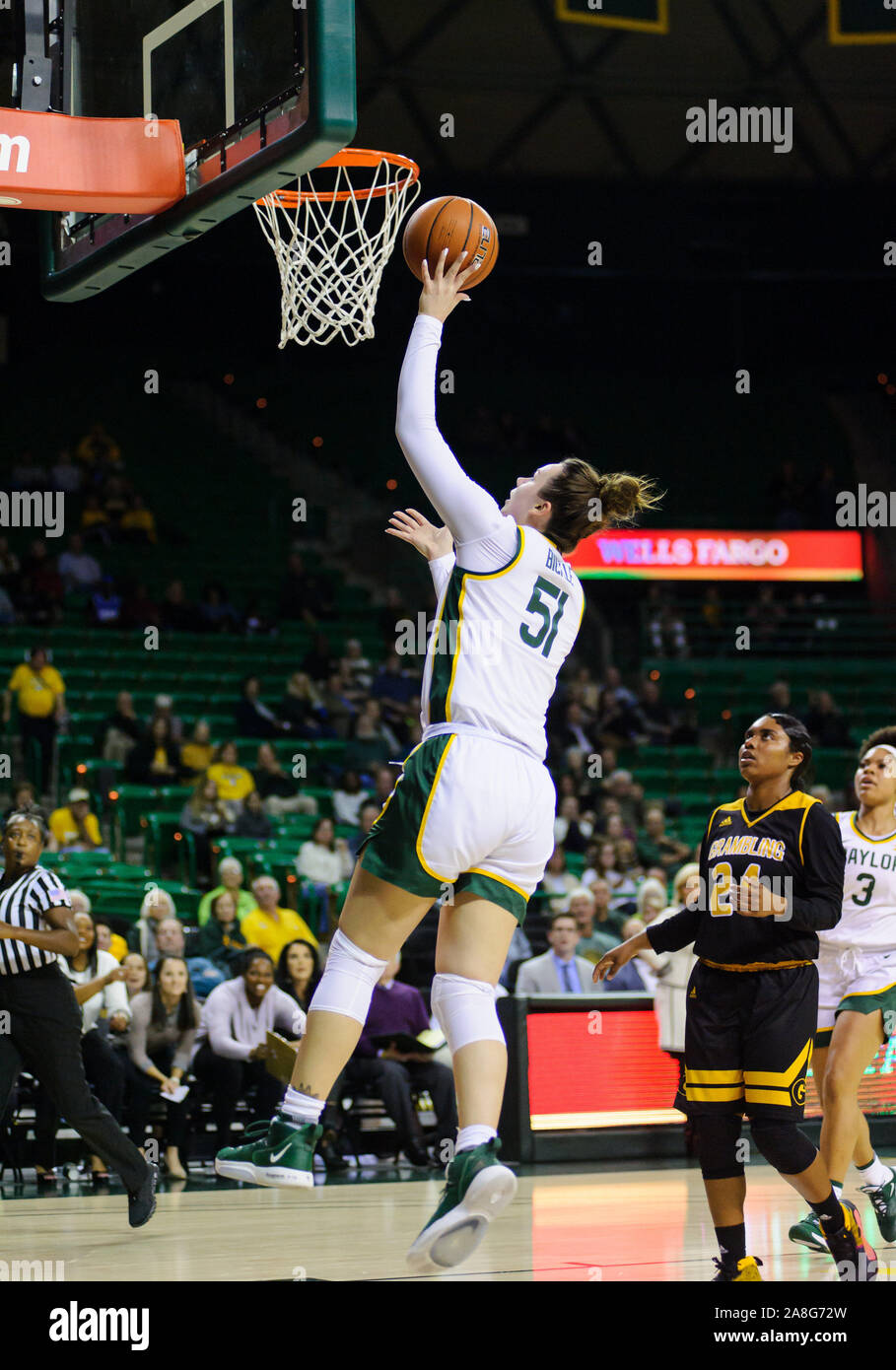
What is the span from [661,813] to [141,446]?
1104 centimetres

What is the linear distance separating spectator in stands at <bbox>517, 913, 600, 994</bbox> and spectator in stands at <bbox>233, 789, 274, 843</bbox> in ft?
12.4

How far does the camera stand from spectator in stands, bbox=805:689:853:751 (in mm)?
19594

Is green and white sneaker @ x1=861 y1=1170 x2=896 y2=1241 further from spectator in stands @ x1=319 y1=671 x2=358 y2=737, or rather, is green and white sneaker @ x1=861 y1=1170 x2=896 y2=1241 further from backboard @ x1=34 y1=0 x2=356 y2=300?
spectator in stands @ x1=319 y1=671 x2=358 y2=737


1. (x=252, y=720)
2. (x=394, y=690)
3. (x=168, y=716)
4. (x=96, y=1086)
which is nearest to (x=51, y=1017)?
(x=96, y=1086)

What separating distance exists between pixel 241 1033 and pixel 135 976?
86 centimetres

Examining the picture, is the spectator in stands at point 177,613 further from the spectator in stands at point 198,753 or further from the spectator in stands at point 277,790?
the spectator in stands at point 277,790

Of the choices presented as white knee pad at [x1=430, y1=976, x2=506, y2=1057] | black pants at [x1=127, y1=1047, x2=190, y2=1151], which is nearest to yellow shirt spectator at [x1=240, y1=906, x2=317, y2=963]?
black pants at [x1=127, y1=1047, x2=190, y2=1151]

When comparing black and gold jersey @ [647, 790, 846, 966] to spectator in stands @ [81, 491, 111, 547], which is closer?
black and gold jersey @ [647, 790, 846, 966]

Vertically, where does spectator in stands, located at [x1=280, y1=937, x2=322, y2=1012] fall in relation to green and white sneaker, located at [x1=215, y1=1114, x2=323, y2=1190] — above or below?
below

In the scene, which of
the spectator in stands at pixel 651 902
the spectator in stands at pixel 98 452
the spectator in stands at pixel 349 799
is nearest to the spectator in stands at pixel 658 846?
the spectator in stands at pixel 651 902

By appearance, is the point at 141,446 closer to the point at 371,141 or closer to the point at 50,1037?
the point at 371,141

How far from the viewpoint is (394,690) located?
18.3 metres

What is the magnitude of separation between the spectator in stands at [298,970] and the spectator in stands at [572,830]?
17.8 feet

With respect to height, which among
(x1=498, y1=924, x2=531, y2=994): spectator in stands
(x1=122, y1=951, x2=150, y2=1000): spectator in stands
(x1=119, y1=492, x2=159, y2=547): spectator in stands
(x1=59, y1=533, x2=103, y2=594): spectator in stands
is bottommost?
(x1=498, y1=924, x2=531, y2=994): spectator in stands
